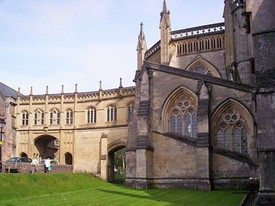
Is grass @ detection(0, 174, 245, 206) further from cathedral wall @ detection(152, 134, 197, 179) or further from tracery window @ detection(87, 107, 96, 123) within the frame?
tracery window @ detection(87, 107, 96, 123)

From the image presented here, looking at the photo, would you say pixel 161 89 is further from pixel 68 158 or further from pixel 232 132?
pixel 68 158

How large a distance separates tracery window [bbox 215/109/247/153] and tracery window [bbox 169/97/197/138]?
2.13 meters

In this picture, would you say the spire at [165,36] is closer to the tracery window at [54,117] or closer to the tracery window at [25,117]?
the tracery window at [54,117]

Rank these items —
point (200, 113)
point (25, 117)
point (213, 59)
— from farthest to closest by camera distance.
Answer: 1. point (25, 117)
2. point (213, 59)
3. point (200, 113)

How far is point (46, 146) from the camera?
191 feet

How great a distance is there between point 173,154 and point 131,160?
3.98m

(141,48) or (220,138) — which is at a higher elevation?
(141,48)

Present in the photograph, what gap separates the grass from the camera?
65.8ft

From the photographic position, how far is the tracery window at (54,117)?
175ft

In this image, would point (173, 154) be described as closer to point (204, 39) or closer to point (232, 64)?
point (232, 64)

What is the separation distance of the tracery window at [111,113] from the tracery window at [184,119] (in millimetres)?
20277

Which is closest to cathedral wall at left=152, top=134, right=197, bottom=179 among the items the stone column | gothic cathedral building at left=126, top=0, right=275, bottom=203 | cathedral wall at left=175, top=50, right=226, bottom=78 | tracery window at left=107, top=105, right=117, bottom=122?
gothic cathedral building at left=126, top=0, right=275, bottom=203

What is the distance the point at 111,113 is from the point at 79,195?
27.0 meters

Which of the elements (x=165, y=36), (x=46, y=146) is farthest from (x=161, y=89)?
(x=46, y=146)
